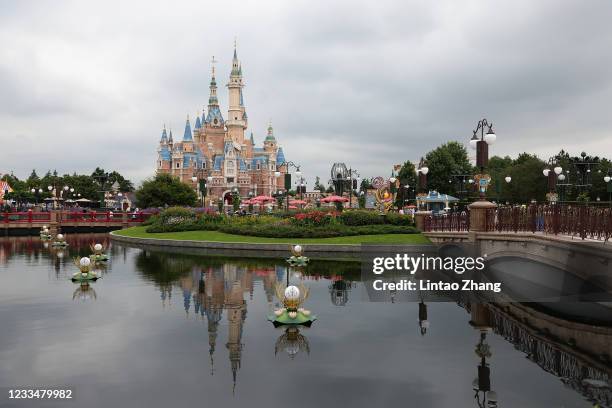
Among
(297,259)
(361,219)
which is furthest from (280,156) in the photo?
(297,259)

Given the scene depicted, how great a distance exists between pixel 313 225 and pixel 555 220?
22.9 m

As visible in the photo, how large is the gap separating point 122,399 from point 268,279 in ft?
46.3

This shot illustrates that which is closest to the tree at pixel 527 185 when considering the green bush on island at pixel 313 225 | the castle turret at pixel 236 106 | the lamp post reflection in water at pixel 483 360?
the green bush on island at pixel 313 225

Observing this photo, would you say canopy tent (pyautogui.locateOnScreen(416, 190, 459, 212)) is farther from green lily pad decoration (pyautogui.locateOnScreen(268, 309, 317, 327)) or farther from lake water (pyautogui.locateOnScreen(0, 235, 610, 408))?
green lily pad decoration (pyautogui.locateOnScreen(268, 309, 317, 327))

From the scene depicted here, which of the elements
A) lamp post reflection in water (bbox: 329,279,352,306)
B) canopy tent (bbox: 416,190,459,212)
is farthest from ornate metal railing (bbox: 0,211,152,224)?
lamp post reflection in water (bbox: 329,279,352,306)

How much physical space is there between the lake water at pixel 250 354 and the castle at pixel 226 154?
11299cm

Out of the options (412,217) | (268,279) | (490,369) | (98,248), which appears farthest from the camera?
(412,217)

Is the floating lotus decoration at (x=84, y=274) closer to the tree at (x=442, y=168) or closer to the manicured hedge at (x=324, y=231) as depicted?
the manicured hedge at (x=324, y=231)

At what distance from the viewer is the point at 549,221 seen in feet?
52.6

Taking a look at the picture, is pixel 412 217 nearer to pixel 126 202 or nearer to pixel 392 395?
pixel 392 395

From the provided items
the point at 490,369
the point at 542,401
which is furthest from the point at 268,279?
the point at 542,401

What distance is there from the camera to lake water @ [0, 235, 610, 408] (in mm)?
9602

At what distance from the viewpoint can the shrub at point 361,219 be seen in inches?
1501

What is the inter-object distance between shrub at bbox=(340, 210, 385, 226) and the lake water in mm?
17700
